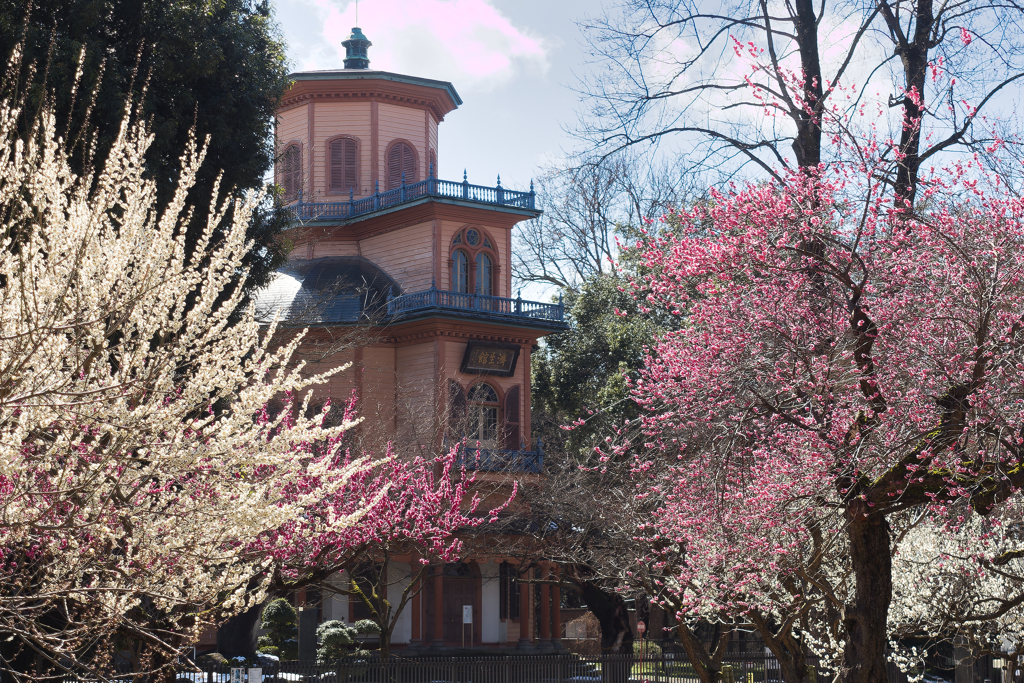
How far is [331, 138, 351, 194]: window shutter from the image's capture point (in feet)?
118

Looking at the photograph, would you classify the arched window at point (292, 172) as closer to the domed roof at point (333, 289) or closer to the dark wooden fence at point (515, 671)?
the domed roof at point (333, 289)

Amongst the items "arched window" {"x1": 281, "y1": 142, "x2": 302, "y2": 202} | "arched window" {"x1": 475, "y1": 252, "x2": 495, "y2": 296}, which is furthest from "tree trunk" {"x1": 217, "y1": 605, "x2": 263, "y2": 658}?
Result: "arched window" {"x1": 281, "y1": 142, "x2": 302, "y2": 202}

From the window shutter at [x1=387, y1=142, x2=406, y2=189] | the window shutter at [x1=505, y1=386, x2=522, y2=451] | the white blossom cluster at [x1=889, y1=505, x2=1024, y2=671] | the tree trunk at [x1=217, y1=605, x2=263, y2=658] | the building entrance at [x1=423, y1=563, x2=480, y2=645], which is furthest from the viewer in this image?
the window shutter at [x1=387, y1=142, x2=406, y2=189]

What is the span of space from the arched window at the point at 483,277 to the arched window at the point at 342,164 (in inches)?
228

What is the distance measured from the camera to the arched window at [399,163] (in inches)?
1417

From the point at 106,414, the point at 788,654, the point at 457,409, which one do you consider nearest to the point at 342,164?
the point at 457,409

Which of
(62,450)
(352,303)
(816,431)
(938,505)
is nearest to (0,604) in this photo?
(62,450)

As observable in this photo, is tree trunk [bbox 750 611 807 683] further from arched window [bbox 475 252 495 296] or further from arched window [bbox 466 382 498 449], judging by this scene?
arched window [bbox 475 252 495 296]

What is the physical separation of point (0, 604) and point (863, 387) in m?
7.57

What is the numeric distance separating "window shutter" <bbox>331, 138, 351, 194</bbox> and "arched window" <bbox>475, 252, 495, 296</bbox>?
6.09m

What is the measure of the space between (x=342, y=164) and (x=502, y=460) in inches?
512

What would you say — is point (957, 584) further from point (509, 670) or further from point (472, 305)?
point (472, 305)

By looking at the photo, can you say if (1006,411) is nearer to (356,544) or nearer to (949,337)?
(949,337)

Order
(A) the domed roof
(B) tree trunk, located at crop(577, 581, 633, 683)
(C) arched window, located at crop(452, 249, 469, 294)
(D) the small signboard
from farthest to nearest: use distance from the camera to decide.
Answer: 1. (C) arched window, located at crop(452, 249, 469, 294)
2. (D) the small signboard
3. (A) the domed roof
4. (B) tree trunk, located at crop(577, 581, 633, 683)
